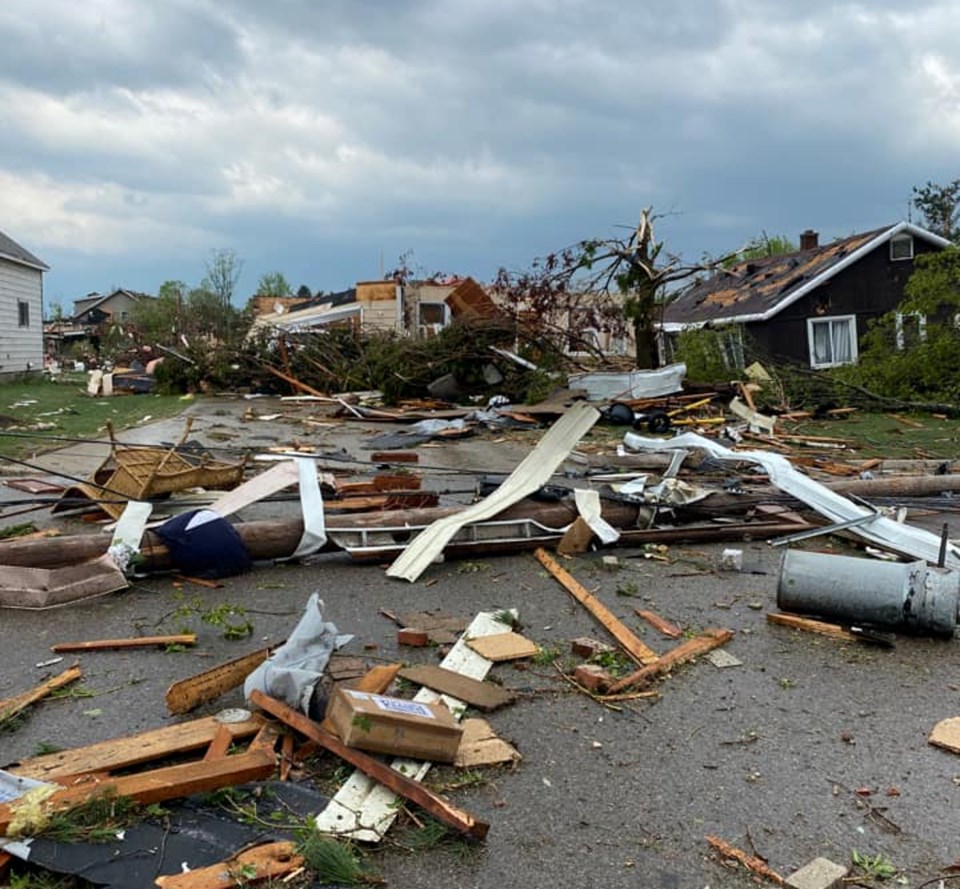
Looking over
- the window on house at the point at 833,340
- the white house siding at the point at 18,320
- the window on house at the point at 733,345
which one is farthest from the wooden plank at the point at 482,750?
the white house siding at the point at 18,320

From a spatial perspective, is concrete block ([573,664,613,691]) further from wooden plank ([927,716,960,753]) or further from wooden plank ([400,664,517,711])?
wooden plank ([927,716,960,753])

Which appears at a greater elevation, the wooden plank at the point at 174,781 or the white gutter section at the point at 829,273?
the white gutter section at the point at 829,273

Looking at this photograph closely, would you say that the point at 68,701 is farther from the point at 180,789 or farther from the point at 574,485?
the point at 574,485

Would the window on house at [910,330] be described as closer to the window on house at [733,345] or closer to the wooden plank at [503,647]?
the window on house at [733,345]

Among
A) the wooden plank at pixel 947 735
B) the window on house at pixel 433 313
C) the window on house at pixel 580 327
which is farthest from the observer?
the window on house at pixel 433 313

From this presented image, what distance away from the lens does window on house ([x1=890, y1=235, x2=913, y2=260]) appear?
2614 centimetres

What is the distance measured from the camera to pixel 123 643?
4.14 m

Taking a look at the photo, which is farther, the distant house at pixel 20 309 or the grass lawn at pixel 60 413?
the distant house at pixel 20 309

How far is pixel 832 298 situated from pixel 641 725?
25325 millimetres

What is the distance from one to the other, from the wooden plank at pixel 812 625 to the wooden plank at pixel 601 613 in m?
0.85

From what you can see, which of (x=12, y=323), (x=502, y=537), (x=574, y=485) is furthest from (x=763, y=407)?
(x=12, y=323)

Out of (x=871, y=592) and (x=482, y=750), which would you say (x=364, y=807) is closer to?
(x=482, y=750)

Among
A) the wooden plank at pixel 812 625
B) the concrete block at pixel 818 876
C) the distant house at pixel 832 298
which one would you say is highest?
the distant house at pixel 832 298

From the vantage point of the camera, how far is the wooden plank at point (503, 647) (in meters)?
3.96
